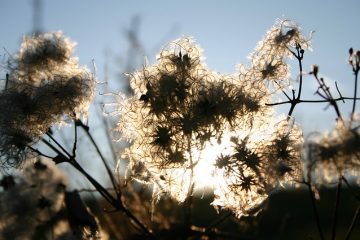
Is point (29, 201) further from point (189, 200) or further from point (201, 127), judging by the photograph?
point (201, 127)

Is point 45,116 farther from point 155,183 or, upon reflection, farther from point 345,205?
point 345,205

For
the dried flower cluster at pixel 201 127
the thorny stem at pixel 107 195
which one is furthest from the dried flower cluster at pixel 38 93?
the dried flower cluster at pixel 201 127

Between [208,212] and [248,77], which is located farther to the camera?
[208,212]

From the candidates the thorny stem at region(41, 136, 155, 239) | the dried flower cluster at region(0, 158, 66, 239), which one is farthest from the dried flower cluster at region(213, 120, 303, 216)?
the dried flower cluster at region(0, 158, 66, 239)

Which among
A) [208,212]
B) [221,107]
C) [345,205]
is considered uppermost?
[345,205]

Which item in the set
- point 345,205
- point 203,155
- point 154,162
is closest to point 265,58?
point 203,155

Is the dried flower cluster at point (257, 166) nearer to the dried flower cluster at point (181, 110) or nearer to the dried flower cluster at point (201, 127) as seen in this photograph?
the dried flower cluster at point (201, 127)
